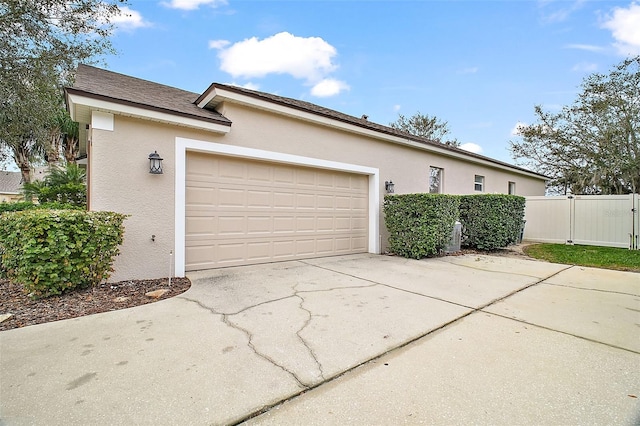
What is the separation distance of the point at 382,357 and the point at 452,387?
22.3 inches

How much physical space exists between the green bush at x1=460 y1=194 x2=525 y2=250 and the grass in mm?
874

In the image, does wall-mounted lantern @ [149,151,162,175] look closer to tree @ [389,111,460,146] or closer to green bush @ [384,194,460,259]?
green bush @ [384,194,460,259]

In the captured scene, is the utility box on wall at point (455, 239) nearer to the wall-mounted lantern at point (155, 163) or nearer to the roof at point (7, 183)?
the wall-mounted lantern at point (155, 163)

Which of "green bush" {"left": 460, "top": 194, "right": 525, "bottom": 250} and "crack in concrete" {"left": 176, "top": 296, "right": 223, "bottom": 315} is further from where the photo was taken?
"green bush" {"left": 460, "top": 194, "right": 525, "bottom": 250}

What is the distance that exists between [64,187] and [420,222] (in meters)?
10.0

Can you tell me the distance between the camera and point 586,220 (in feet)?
31.6

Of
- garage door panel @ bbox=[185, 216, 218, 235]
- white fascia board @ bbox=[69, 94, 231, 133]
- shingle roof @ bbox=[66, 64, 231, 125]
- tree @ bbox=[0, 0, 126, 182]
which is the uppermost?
tree @ bbox=[0, 0, 126, 182]

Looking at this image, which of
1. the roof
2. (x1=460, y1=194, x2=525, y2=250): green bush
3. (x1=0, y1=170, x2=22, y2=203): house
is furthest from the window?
the roof

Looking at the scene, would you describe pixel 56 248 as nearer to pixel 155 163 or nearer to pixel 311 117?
pixel 155 163

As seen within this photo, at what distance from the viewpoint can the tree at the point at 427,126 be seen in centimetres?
2403

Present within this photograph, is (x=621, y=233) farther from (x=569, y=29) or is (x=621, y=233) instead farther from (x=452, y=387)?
(x=452, y=387)

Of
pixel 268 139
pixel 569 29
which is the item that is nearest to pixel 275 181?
pixel 268 139

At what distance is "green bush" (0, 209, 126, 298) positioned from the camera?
3547 mm

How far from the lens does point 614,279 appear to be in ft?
17.0
